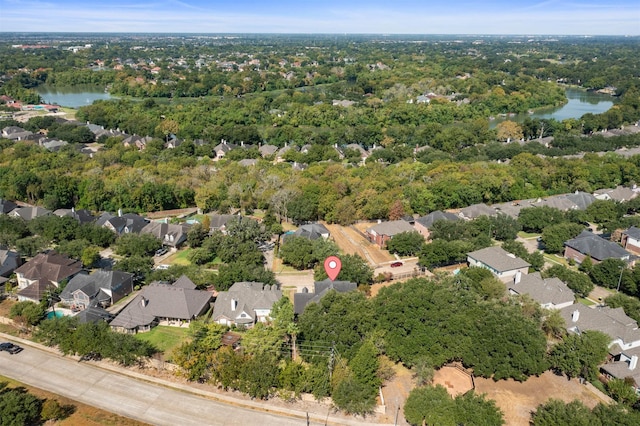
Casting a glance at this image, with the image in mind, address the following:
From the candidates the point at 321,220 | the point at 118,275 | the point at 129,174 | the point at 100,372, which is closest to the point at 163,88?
the point at 129,174

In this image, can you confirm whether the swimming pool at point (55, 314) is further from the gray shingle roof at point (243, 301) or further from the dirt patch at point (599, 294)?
the dirt patch at point (599, 294)

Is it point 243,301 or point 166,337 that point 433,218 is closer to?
point 243,301

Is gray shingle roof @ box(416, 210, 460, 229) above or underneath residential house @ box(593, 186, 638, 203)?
underneath

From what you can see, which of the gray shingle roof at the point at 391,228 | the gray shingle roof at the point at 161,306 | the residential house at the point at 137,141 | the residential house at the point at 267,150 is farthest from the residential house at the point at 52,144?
the gray shingle roof at the point at 391,228

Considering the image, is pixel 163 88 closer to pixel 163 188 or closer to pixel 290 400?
pixel 163 188

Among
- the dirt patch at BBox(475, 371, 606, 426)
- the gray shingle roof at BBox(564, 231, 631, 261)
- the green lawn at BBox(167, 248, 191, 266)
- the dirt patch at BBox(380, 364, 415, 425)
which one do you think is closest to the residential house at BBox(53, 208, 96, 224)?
the green lawn at BBox(167, 248, 191, 266)

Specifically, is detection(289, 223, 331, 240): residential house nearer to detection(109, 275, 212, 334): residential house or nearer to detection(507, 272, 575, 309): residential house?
detection(109, 275, 212, 334): residential house
